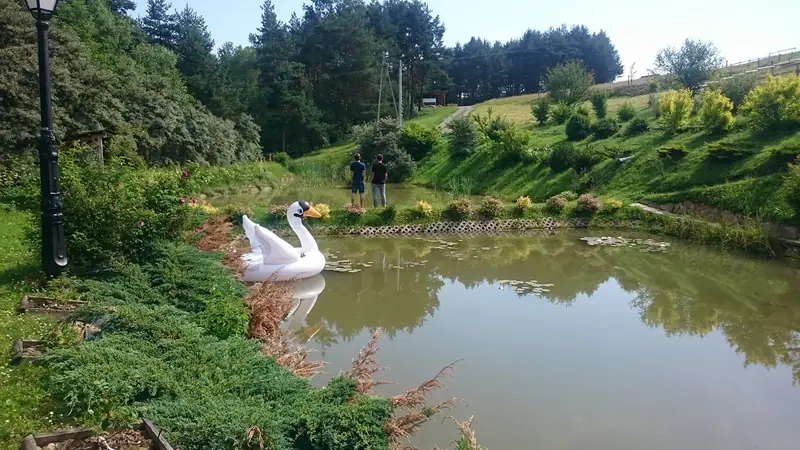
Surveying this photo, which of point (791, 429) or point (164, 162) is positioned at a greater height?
point (164, 162)

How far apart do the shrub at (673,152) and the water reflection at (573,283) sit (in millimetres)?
6546

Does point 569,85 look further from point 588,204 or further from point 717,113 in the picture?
point 588,204

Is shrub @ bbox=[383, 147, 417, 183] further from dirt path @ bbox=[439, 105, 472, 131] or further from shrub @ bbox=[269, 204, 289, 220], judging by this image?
shrub @ bbox=[269, 204, 289, 220]

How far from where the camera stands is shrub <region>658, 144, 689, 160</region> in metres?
19.0

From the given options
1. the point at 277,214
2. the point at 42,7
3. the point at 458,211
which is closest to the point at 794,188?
the point at 458,211

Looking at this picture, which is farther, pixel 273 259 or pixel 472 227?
pixel 472 227

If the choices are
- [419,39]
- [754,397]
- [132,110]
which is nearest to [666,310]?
[754,397]

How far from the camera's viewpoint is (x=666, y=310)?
8.98 metres

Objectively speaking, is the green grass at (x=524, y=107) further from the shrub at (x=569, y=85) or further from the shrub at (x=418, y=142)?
the shrub at (x=418, y=142)

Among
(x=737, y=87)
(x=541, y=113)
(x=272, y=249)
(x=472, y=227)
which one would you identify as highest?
(x=541, y=113)

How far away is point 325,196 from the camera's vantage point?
78.7ft

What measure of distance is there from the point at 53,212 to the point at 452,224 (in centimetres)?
1061

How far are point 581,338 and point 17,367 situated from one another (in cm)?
621

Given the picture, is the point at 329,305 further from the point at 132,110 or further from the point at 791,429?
the point at 132,110
